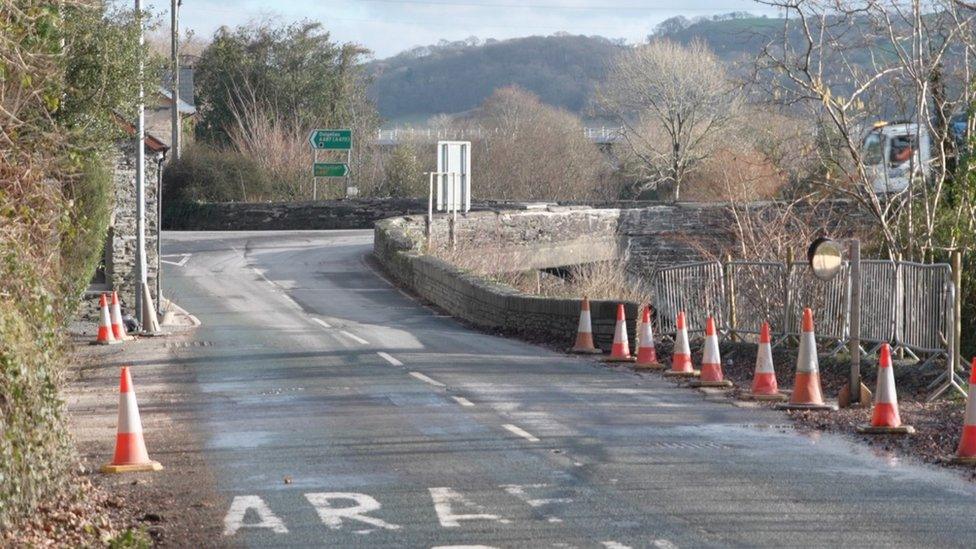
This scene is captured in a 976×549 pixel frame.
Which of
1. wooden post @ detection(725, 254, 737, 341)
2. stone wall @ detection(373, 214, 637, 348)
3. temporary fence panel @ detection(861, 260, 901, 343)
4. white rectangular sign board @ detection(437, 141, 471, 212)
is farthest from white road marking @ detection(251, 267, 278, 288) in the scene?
temporary fence panel @ detection(861, 260, 901, 343)

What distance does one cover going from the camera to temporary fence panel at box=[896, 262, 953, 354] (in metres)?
14.5

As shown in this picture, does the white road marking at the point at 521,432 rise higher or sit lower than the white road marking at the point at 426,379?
higher

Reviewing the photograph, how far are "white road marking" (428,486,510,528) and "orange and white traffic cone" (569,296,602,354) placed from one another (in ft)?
34.7

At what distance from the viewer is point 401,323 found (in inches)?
1022

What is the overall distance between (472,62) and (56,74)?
144476 millimetres

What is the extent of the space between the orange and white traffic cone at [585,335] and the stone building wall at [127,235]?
1042 centimetres

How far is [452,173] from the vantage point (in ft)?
119

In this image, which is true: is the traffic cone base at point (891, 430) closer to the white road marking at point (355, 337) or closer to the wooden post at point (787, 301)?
the wooden post at point (787, 301)

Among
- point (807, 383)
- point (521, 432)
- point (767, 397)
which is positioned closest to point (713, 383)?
point (767, 397)

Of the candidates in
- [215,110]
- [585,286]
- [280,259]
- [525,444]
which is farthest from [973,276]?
[215,110]

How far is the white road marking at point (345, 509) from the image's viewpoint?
8.25m

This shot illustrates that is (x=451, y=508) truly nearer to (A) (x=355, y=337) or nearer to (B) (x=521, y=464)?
(B) (x=521, y=464)

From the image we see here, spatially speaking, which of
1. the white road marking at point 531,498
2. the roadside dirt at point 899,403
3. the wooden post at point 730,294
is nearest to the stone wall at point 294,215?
the wooden post at point 730,294

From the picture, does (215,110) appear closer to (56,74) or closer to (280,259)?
(280,259)
